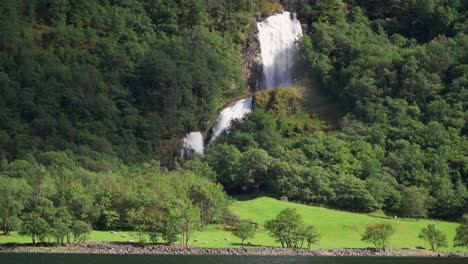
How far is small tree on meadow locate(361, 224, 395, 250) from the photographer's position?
126250 mm

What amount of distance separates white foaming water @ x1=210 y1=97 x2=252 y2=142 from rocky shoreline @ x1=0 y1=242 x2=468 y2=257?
2364 inches

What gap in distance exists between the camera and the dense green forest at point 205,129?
142375 mm

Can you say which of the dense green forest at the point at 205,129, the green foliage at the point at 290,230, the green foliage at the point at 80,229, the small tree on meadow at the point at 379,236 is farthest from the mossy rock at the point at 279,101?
the green foliage at the point at 80,229

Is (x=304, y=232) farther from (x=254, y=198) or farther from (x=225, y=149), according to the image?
(x=225, y=149)

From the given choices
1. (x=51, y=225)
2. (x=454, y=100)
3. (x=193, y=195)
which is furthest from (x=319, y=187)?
(x=51, y=225)

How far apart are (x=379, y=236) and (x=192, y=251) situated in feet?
82.7

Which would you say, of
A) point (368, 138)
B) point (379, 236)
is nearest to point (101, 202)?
point (379, 236)

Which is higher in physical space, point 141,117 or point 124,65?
point 124,65

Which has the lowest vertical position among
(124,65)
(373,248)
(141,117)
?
(373,248)

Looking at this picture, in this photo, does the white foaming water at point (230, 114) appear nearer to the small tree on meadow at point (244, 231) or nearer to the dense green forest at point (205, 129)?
the dense green forest at point (205, 129)

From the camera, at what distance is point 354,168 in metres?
163

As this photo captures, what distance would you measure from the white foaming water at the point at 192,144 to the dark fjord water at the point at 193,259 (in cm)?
6437

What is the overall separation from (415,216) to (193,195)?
36.0 m

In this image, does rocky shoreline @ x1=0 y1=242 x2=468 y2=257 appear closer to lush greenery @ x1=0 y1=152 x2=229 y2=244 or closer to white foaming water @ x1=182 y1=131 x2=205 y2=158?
lush greenery @ x1=0 y1=152 x2=229 y2=244
